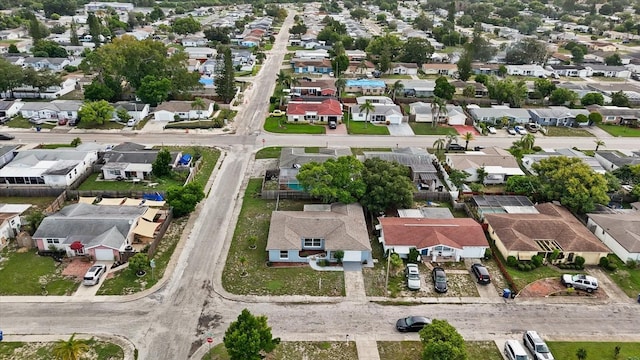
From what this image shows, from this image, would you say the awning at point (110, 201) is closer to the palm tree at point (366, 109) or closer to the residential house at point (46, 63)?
the palm tree at point (366, 109)

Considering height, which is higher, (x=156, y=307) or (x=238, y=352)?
(x=238, y=352)

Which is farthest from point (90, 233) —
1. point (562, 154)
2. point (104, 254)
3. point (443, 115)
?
point (443, 115)

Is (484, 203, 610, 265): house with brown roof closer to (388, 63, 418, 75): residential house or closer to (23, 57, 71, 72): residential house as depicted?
(388, 63, 418, 75): residential house

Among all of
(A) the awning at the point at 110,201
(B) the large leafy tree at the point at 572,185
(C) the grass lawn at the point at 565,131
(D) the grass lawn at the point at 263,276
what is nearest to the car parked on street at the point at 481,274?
(D) the grass lawn at the point at 263,276

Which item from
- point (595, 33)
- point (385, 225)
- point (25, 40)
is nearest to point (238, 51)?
point (25, 40)

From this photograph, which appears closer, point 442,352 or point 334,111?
point 442,352

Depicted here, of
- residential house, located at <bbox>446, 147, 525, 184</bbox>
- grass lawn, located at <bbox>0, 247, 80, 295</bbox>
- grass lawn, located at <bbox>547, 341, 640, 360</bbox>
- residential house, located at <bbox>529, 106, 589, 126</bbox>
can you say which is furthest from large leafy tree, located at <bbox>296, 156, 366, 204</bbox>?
residential house, located at <bbox>529, 106, 589, 126</bbox>

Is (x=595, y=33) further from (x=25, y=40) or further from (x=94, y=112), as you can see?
(x=25, y=40)
